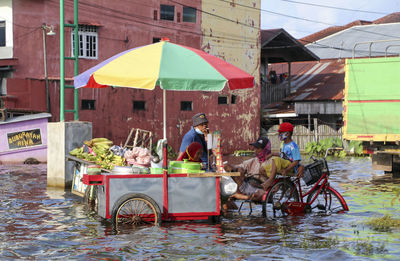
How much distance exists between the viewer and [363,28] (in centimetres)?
5291

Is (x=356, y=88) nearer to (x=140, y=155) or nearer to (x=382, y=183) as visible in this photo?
(x=382, y=183)

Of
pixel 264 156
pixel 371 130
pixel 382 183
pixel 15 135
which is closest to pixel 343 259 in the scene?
pixel 264 156

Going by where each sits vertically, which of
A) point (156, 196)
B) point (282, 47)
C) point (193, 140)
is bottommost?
point (156, 196)

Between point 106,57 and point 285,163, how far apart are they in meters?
20.9

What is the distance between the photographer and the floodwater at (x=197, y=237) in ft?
24.6

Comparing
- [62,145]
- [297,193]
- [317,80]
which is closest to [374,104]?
[297,193]

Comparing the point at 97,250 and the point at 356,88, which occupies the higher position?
the point at 356,88

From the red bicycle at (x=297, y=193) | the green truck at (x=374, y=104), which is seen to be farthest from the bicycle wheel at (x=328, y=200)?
the green truck at (x=374, y=104)

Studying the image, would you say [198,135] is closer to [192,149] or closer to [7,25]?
[192,149]

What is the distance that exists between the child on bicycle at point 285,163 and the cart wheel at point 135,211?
2133 millimetres

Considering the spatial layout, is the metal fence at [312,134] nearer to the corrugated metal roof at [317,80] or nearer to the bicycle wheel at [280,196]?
the corrugated metal roof at [317,80]

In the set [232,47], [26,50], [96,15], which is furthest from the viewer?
[232,47]

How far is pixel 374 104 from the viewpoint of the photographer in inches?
709

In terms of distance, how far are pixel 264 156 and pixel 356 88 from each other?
8341 millimetres
